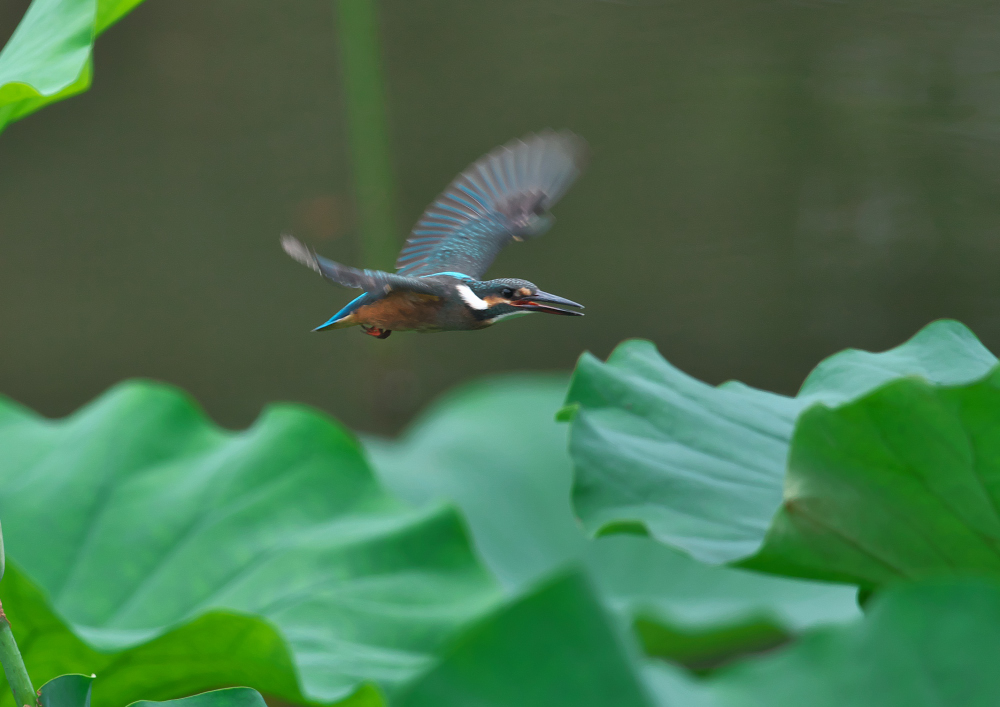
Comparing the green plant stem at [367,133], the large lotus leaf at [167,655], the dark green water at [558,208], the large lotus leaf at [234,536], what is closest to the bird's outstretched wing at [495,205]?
the large lotus leaf at [167,655]

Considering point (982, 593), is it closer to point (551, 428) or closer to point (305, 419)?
point (305, 419)

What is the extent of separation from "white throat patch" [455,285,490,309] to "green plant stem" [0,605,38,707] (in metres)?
0.25

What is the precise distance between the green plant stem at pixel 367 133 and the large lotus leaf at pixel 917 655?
1666mm

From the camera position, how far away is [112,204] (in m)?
2.32

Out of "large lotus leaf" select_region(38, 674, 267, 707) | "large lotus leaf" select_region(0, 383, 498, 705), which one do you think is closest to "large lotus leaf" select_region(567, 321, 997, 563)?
"large lotus leaf" select_region(38, 674, 267, 707)

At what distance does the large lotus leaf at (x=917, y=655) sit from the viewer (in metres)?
0.33

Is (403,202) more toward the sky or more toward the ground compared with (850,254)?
more toward the sky

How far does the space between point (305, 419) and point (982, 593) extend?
0.82 meters

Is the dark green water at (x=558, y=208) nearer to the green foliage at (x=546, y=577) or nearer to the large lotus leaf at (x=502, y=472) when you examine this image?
the large lotus leaf at (x=502, y=472)

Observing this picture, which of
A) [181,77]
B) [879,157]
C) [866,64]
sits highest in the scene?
[181,77]

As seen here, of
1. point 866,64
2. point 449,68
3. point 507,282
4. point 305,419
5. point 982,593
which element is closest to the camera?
point 982,593

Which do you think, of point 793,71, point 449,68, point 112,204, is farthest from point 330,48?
point 793,71

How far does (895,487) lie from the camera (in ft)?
1.69

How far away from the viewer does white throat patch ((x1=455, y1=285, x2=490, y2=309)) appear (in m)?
0.43
